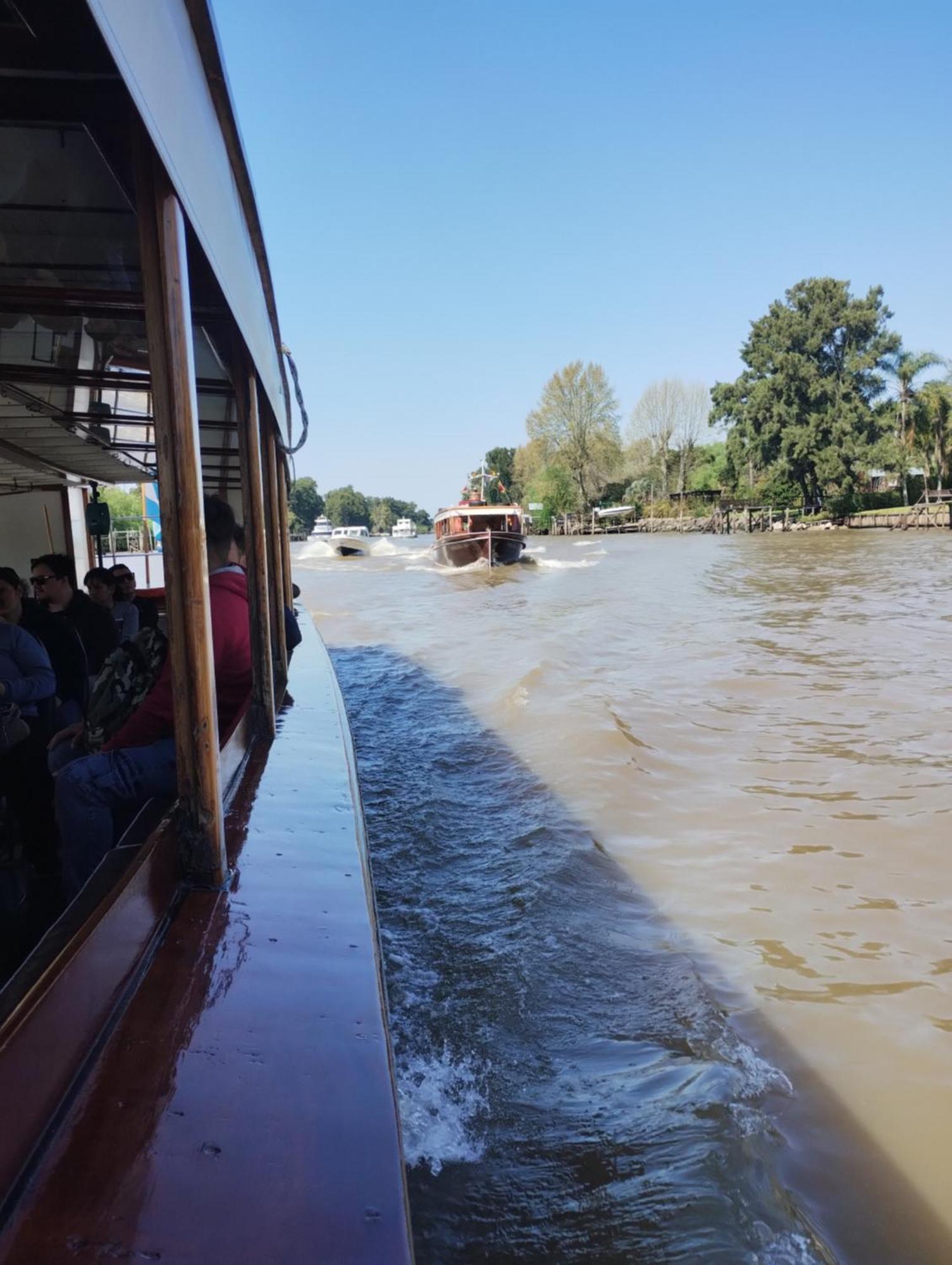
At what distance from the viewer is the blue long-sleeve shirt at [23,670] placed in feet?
10.6

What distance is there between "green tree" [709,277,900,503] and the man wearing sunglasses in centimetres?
5079

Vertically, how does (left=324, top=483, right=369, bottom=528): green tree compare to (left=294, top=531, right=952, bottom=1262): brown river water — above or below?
above

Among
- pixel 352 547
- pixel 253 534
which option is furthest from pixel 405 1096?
pixel 352 547

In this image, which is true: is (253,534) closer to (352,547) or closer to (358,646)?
(358,646)

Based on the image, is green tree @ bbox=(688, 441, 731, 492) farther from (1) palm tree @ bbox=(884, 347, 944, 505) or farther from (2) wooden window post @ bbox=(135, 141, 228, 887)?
(2) wooden window post @ bbox=(135, 141, 228, 887)

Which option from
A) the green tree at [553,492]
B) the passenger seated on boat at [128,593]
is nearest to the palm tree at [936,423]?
the green tree at [553,492]

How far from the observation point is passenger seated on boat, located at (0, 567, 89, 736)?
3863 mm

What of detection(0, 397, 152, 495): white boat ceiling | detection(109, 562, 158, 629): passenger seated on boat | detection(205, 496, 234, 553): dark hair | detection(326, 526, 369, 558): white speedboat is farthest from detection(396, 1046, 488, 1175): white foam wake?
detection(326, 526, 369, 558): white speedboat

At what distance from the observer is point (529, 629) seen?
15250mm

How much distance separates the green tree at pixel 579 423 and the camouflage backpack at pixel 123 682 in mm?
71554

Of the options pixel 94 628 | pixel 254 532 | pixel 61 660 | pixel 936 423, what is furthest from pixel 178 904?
pixel 936 423

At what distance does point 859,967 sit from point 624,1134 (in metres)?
1.46

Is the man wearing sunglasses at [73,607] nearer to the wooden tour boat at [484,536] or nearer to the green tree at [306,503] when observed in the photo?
the wooden tour boat at [484,536]

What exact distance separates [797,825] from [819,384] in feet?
169
